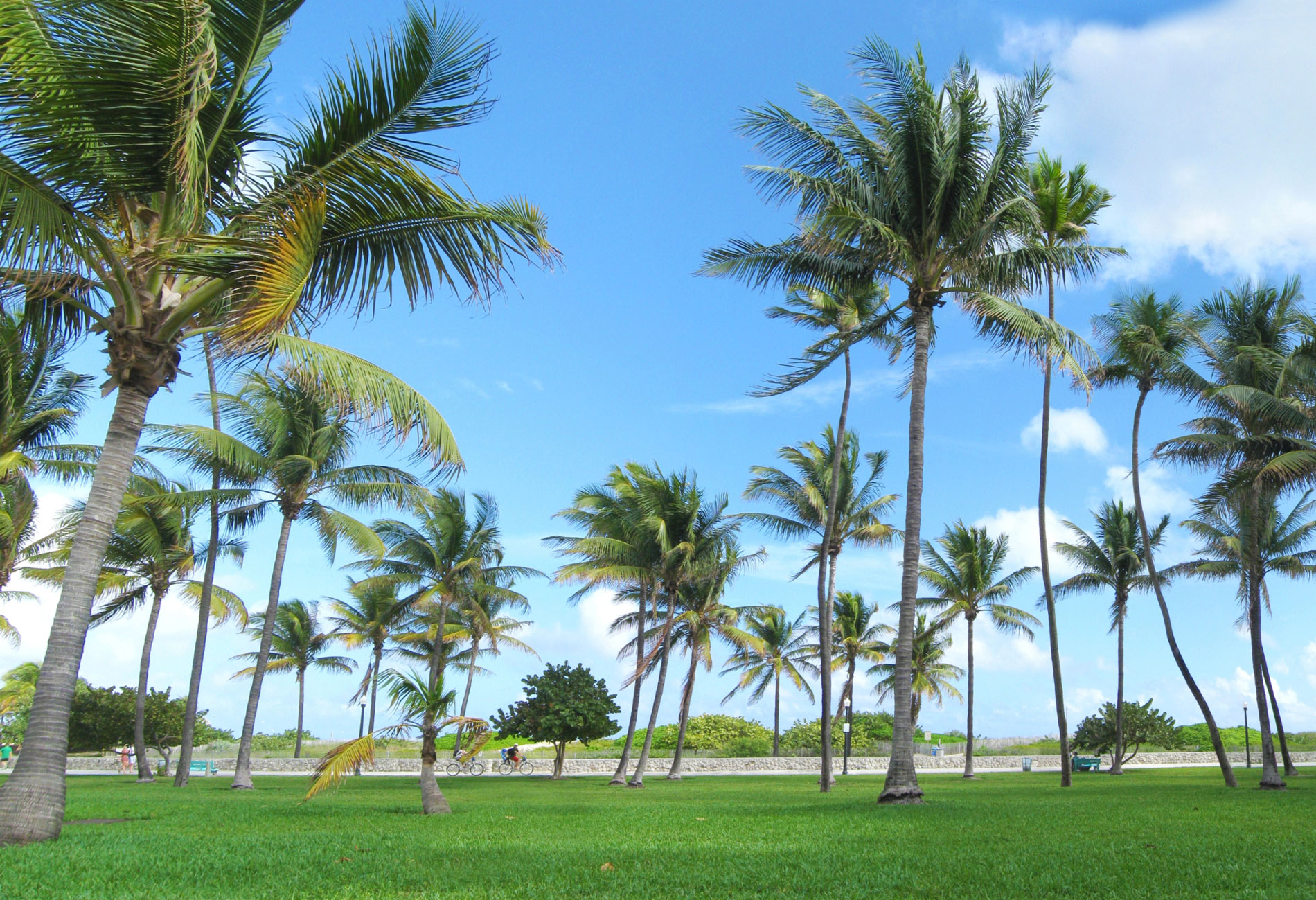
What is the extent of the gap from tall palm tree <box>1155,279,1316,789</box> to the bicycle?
26.2 metres

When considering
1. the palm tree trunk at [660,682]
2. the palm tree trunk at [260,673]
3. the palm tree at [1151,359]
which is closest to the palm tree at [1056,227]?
the palm tree at [1151,359]

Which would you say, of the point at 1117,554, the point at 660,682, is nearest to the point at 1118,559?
the point at 1117,554

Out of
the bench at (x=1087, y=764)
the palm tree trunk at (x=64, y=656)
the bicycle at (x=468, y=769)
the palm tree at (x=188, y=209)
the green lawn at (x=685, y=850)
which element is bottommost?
the bicycle at (x=468, y=769)

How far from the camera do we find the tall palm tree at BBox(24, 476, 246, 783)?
74.8 feet

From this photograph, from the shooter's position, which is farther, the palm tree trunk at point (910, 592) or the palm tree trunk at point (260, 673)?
the palm tree trunk at point (260, 673)

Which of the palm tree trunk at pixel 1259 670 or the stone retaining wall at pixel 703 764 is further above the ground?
the palm tree trunk at pixel 1259 670

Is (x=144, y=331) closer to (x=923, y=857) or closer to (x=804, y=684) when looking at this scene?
(x=923, y=857)

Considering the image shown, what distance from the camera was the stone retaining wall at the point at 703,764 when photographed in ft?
119

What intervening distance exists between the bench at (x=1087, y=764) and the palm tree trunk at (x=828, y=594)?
65.6 ft

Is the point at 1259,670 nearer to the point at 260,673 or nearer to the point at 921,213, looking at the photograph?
the point at 921,213

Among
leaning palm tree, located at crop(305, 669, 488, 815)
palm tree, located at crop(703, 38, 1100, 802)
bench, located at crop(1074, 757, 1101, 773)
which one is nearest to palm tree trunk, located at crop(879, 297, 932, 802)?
palm tree, located at crop(703, 38, 1100, 802)

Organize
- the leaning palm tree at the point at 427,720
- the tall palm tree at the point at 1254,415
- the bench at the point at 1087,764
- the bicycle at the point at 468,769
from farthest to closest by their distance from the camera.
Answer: the bench at the point at 1087,764, the bicycle at the point at 468,769, the tall palm tree at the point at 1254,415, the leaning palm tree at the point at 427,720

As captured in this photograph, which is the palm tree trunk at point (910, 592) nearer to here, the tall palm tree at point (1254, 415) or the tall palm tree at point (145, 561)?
Answer: the tall palm tree at point (1254, 415)

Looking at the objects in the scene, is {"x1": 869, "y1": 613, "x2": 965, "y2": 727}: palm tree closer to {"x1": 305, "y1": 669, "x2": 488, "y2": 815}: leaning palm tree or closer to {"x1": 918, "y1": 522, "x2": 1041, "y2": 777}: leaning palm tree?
{"x1": 918, "y1": 522, "x2": 1041, "y2": 777}: leaning palm tree
